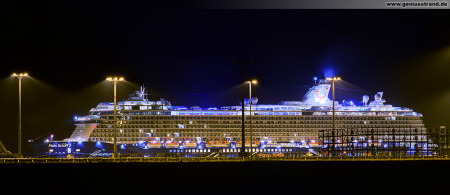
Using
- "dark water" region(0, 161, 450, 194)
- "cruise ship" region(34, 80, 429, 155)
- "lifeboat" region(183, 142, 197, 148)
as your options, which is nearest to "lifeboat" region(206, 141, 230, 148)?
"cruise ship" region(34, 80, 429, 155)

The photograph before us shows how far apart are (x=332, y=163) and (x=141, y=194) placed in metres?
11.1

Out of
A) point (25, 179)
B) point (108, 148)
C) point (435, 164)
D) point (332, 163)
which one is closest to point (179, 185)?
point (25, 179)

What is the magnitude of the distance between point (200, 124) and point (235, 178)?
1830 inches

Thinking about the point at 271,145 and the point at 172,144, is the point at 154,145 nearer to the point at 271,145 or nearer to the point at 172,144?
the point at 172,144

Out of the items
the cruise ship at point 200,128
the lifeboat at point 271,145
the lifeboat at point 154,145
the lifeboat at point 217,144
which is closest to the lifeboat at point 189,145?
the cruise ship at point 200,128

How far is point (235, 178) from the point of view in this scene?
2492 centimetres

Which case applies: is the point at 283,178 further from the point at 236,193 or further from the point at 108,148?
the point at 108,148

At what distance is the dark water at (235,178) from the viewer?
75.3 ft

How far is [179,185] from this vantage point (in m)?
23.8

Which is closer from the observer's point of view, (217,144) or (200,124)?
(217,144)

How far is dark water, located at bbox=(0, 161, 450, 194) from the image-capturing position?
2295 centimetres

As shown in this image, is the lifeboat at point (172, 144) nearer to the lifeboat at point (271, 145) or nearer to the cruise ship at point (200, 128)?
the cruise ship at point (200, 128)

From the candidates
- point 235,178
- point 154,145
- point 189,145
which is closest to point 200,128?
point 189,145

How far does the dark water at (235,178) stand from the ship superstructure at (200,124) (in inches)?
1607
